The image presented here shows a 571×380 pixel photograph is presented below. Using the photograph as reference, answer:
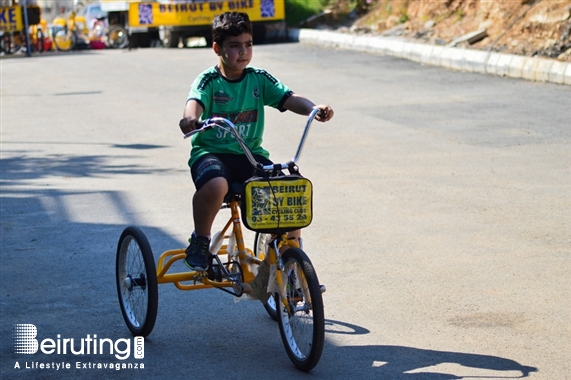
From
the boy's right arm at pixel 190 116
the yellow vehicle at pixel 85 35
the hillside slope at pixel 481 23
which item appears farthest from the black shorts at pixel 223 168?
the yellow vehicle at pixel 85 35

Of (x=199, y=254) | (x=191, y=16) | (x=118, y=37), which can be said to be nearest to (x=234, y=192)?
(x=199, y=254)

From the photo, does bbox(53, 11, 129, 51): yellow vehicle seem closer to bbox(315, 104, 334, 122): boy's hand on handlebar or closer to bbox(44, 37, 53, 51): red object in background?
bbox(44, 37, 53, 51): red object in background

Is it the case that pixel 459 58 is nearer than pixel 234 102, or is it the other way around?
pixel 234 102

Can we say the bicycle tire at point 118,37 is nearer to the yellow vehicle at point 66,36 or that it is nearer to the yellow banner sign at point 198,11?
the yellow banner sign at point 198,11

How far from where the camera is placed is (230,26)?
498 centimetres

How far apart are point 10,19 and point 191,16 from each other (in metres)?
5.64

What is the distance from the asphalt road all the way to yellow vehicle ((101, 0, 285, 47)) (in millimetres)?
13465

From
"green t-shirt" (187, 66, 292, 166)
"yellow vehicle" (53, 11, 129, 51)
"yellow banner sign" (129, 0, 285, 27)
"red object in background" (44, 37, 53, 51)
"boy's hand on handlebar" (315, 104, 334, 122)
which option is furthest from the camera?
"red object in background" (44, 37, 53, 51)

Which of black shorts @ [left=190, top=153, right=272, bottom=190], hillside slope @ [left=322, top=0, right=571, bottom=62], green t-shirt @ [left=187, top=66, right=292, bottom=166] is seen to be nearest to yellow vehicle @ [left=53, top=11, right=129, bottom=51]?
hillside slope @ [left=322, top=0, right=571, bottom=62]

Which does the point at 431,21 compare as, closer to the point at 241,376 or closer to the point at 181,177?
the point at 181,177

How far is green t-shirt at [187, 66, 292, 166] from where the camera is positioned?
5066mm

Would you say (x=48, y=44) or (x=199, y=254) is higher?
(x=199, y=254)

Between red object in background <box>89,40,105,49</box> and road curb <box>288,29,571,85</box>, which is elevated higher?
road curb <box>288,29,571,85</box>

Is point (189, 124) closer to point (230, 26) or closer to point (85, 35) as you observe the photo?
point (230, 26)
